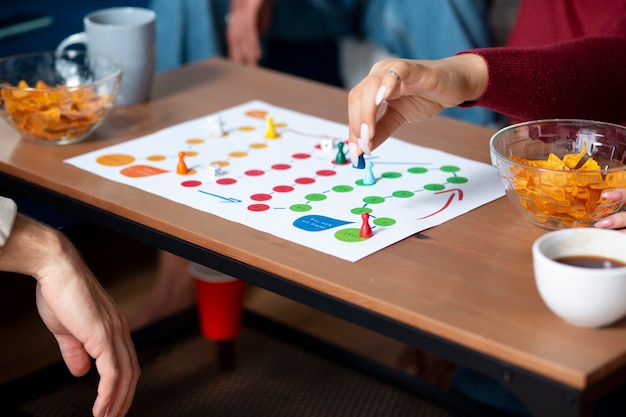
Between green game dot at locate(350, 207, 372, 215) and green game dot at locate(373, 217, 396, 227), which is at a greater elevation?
green game dot at locate(373, 217, 396, 227)

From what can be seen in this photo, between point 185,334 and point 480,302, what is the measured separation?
120 cm

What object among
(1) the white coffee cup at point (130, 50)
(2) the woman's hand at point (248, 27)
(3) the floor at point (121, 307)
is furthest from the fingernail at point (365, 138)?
(2) the woman's hand at point (248, 27)

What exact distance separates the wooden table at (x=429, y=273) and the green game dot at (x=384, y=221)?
0.04 meters

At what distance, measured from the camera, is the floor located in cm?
202

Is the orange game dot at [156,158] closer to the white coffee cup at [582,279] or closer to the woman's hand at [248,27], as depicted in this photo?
the white coffee cup at [582,279]

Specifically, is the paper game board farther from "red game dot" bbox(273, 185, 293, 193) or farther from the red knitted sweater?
the red knitted sweater

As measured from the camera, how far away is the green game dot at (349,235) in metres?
1.01

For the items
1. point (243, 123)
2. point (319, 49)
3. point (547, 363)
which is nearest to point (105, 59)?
point (243, 123)

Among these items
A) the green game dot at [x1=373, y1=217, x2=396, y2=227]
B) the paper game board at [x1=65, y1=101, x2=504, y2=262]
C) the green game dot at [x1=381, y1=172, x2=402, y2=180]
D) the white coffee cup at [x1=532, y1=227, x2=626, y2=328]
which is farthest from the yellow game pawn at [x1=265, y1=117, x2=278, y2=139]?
the white coffee cup at [x1=532, y1=227, x2=626, y2=328]

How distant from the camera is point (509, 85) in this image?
3.75 feet

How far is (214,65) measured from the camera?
5.64 feet

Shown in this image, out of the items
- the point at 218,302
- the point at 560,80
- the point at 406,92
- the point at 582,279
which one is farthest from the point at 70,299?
the point at 218,302

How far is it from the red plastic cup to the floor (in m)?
0.30

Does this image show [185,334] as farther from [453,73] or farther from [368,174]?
[453,73]
